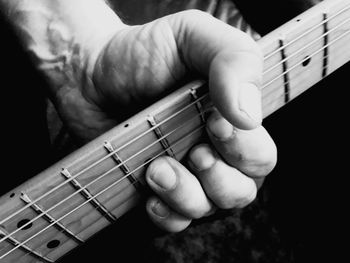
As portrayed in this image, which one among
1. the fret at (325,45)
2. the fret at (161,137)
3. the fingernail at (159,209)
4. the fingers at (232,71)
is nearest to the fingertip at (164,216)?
the fingernail at (159,209)

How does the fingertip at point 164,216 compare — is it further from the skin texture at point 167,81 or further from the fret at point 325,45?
the fret at point 325,45

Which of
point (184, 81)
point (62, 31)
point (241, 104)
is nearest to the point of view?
point (241, 104)

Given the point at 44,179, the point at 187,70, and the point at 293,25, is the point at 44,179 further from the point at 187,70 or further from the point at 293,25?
the point at 293,25

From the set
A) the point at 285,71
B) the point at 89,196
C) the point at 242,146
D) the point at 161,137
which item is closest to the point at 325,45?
the point at 285,71

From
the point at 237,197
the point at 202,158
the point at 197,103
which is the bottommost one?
the point at 237,197

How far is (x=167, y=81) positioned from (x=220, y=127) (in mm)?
159

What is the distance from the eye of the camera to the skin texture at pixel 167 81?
494 mm

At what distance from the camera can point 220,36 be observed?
0.53 metres

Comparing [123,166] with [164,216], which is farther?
[164,216]

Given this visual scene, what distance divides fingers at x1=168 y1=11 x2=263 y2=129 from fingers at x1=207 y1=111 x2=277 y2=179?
0.24ft

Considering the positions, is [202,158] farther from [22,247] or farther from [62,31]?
[62,31]

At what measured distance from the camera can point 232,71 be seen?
47cm

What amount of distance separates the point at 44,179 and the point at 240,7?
84cm

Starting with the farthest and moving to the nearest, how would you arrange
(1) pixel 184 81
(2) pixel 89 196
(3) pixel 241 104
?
(1) pixel 184 81, (2) pixel 89 196, (3) pixel 241 104
